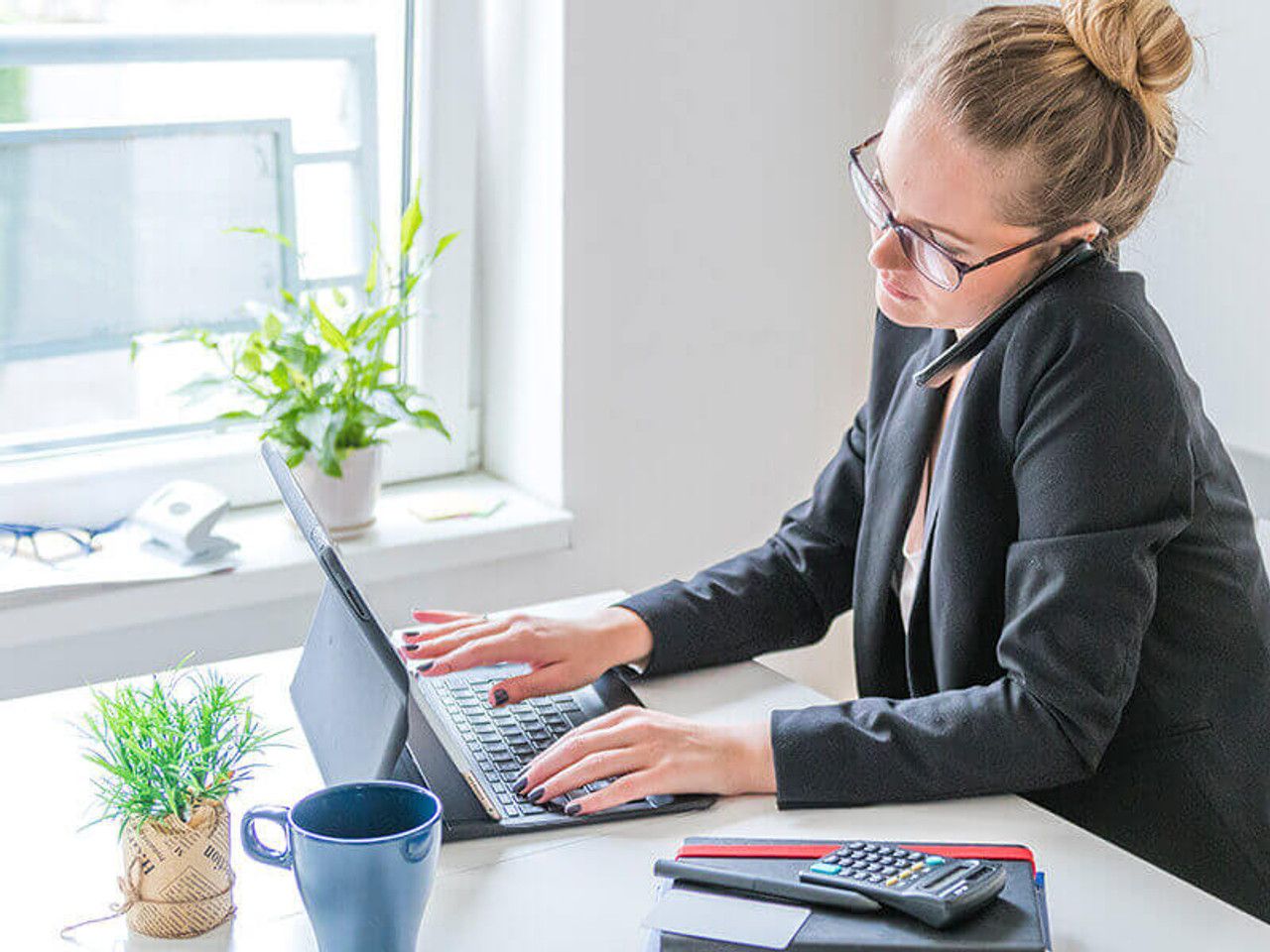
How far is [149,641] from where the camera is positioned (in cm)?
206

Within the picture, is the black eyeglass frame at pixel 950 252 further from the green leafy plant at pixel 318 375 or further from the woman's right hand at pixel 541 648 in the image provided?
the green leafy plant at pixel 318 375

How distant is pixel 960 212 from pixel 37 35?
121 cm

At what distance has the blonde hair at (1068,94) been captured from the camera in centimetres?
132

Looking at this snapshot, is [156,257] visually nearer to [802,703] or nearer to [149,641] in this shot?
[149,641]

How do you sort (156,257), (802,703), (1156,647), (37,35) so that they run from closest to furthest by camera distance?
(1156,647) → (802,703) → (37,35) → (156,257)

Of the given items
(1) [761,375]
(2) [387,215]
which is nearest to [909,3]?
(1) [761,375]

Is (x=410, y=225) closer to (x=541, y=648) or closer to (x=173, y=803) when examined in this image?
(x=541, y=648)

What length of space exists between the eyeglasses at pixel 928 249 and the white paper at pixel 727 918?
56cm

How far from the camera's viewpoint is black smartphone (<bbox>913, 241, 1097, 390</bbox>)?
4.55 ft

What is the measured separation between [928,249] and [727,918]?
23.2 inches

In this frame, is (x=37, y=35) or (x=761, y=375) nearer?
(x=37, y=35)

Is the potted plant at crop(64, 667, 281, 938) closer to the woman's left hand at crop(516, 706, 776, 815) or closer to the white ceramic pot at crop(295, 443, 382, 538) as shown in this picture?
the woman's left hand at crop(516, 706, 776, 815)

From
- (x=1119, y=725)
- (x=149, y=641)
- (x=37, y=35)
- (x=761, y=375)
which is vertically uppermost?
(x=37, y=35)

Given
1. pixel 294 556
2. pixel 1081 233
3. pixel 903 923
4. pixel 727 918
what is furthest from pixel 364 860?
pixel 294 556
